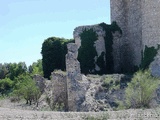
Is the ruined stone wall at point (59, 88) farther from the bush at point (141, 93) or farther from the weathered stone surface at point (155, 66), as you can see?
the bush at point (141, 93)

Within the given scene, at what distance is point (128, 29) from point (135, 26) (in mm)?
1287

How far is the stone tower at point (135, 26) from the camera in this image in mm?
26359

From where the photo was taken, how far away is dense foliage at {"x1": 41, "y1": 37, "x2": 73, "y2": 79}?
4109cm

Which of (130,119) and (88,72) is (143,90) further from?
(88,72)

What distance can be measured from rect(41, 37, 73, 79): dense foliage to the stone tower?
8.73m

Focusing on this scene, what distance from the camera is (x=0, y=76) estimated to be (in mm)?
89188

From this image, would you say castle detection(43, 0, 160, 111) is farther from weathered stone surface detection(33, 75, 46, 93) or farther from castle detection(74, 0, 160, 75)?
weathered stone surface detection(33, 75, 46, 93)

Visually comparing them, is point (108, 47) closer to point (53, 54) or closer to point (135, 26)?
point (135, 26)

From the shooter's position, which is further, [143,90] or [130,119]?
[143,90]

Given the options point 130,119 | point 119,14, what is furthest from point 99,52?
point 130,119

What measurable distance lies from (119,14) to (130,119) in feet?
60.5

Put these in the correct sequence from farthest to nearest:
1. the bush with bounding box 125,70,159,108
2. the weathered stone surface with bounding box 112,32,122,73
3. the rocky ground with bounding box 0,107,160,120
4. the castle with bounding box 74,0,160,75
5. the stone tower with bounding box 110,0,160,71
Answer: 1. the weathered stone surface with bounding box 112,32,122,73
2. the castle with bounding box 74,0,160,75
3. the stone tower with bounding box 110,0,160,71
4. the bush with bounding box 125,70,159,108
5. the rocky ground with bounding box 0,107,160,120

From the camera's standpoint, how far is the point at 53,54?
4147 centimetres

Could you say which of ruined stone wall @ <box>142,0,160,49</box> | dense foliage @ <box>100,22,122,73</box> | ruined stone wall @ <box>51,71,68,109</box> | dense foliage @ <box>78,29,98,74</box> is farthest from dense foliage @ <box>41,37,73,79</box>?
ruined stone wall @ <box>142,0,160,49</box>
